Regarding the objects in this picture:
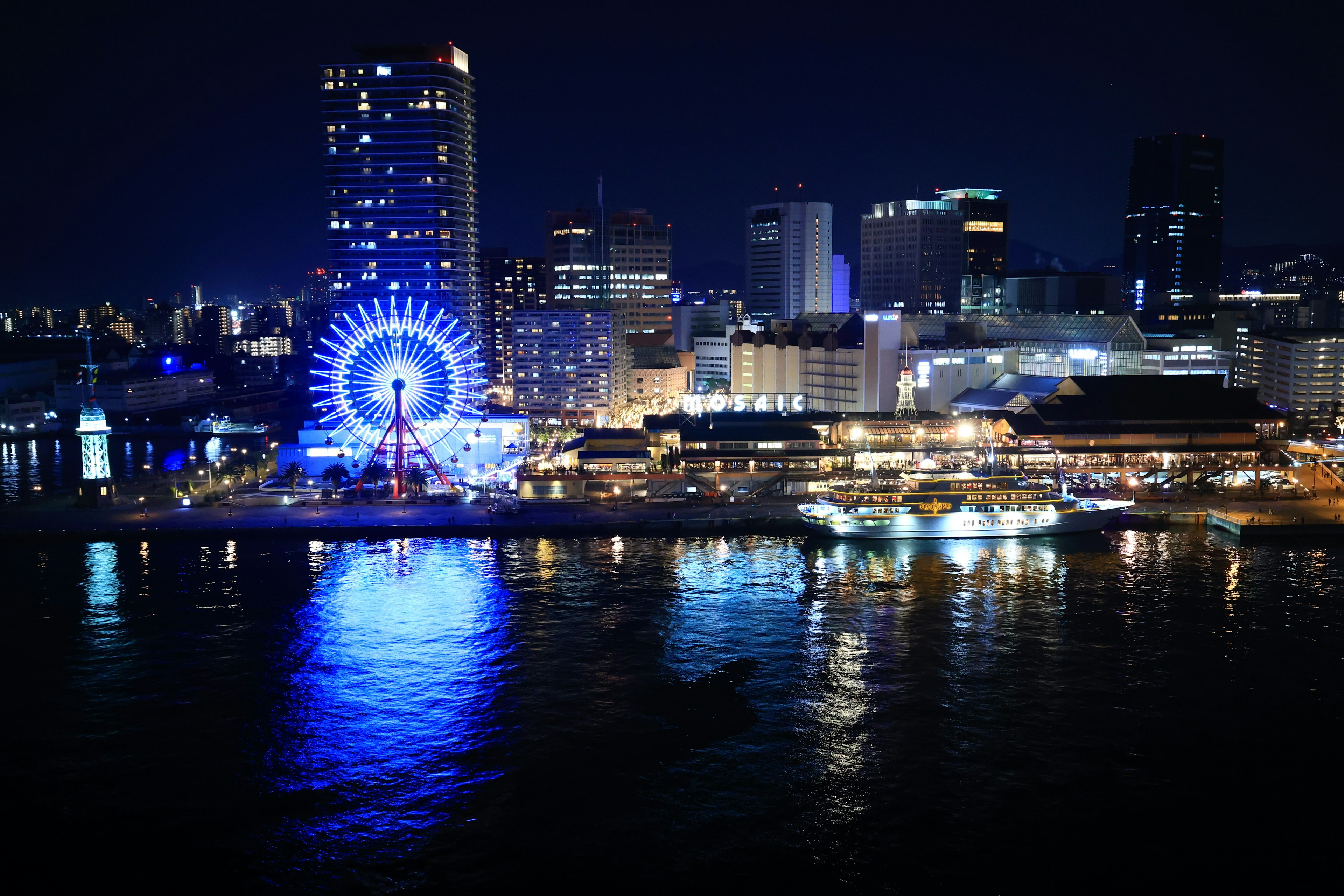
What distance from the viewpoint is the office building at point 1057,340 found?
2489 inches

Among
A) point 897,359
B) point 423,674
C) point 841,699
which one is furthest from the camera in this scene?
point 897,359

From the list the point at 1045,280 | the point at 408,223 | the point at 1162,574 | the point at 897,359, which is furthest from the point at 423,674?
the point at 1045,280

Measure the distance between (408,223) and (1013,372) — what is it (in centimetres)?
4198

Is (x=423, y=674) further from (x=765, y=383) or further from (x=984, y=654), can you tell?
(x=765, y=383)

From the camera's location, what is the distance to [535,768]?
18.5 m

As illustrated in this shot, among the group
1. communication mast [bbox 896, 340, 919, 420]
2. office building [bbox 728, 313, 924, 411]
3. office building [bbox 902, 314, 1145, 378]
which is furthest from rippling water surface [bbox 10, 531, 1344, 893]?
office building [bbox 902, 314, 1145, 378]

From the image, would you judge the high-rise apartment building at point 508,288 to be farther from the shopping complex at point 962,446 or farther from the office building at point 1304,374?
the office building at point 1304,374

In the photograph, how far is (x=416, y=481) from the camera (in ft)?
143

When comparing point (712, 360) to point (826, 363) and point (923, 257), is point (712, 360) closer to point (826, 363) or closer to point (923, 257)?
point (826, 363)

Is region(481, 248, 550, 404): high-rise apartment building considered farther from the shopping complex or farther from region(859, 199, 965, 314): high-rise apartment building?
the shopping complex

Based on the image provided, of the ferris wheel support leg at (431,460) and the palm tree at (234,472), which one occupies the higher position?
the ferris wheel support leg at (431,460)

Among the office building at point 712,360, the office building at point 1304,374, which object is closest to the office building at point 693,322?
the office building at point 712,360

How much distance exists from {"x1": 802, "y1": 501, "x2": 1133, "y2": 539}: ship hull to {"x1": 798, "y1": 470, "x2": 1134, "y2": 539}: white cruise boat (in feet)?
0.06

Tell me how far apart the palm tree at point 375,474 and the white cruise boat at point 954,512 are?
18.9 metres
